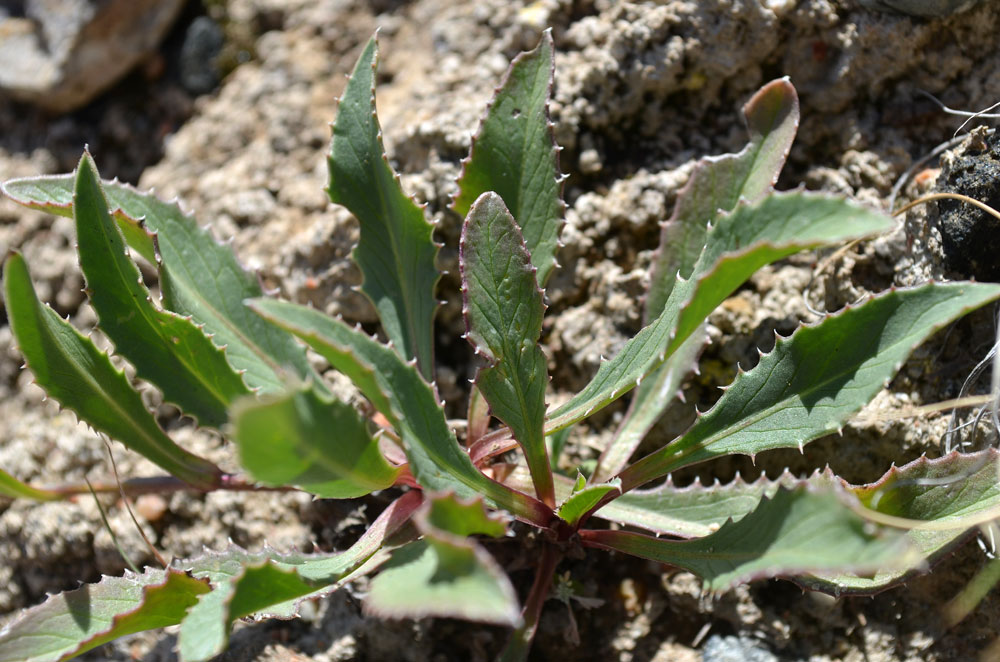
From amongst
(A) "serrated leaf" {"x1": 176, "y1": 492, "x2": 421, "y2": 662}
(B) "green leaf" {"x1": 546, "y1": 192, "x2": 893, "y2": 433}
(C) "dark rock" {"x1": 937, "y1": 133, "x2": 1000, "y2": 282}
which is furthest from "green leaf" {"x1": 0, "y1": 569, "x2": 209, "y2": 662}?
(C) "dark rock" {"x1": 937, "y1": 133, "x2": 1000, "y2": 282}

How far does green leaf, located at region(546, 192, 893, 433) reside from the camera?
1203 millimetres

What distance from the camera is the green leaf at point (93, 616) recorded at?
1.51 meters

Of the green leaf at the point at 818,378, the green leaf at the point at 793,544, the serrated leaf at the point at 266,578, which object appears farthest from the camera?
the green leaf at the point at 818,378

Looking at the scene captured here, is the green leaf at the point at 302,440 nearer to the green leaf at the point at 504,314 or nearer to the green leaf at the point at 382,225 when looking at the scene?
the green leaf at the point at 504,314

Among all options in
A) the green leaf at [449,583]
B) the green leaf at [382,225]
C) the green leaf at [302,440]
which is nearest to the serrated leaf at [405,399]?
the green leaf at [302,440]

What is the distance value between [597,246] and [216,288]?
3.22ft

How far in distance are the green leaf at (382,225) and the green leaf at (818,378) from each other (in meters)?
0.63

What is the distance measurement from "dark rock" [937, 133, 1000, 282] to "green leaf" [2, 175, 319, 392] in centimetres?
150

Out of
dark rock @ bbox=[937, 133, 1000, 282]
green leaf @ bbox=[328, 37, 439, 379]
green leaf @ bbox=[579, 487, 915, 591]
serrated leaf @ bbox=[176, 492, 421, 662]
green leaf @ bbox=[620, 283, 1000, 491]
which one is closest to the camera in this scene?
green leaf @ bbox=[579, 487, 915, 591]

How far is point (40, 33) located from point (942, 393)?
9.91 feet

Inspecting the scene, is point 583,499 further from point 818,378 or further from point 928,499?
point 928,499

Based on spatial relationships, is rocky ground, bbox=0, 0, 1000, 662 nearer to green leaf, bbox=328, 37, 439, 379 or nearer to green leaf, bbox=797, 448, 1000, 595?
green leaf, bbox=328, 37, 439, 379

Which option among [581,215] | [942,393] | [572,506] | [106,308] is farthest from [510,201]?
[942,393]

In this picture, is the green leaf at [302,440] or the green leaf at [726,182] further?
the green leaf at [726,182]
